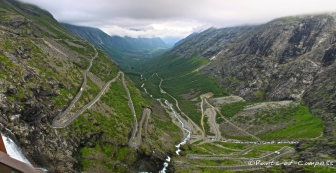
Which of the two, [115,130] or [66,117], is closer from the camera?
[66,117]

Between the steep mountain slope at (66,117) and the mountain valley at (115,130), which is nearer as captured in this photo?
the steep mountain slope at (66,117)

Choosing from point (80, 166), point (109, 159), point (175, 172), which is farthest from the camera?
point (175, 172)

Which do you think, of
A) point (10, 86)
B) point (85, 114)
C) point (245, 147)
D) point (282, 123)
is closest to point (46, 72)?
point (85, 114)

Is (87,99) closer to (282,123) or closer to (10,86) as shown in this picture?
(10,86)

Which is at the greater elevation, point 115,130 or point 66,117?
point 66,117

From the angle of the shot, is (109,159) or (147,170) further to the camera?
(147,170)

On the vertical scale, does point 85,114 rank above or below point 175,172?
above

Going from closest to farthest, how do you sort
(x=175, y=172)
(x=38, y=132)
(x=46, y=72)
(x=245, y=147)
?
(x=38, y=132) → (x=175, y=172) → (x=46, y=72) → (x=245, y=147)

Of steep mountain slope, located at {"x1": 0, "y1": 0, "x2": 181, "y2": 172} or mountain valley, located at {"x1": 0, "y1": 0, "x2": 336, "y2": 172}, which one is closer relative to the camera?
steep mountain slope, located at {"x1": 0, "y1": 0, "x2": 181, "y2": 172}
